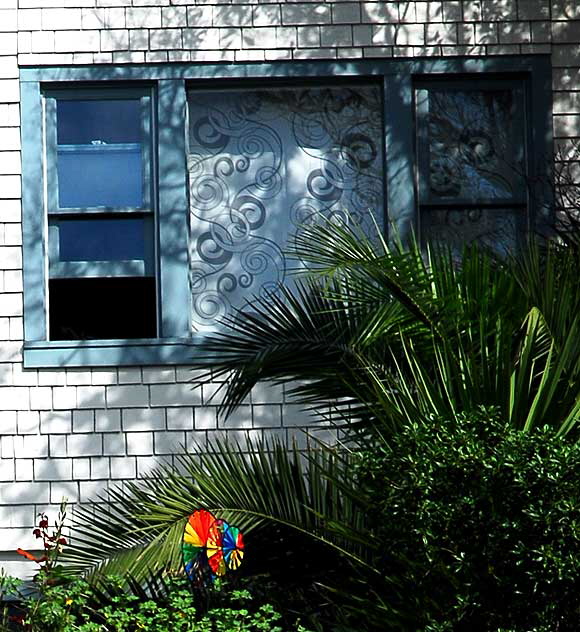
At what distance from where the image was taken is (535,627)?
16.6 ft

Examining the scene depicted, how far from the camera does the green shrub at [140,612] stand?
233 inches

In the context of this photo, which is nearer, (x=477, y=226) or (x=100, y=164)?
(x=100, y=164)

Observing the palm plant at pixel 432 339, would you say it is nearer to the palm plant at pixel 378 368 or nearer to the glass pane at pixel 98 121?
the palm plant at pixel 378 368

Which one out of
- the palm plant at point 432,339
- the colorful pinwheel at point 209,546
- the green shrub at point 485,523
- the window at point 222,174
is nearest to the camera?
the green shrub at point 485,523

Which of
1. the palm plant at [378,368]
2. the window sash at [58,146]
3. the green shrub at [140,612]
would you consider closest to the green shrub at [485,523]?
the palm plant at [378,368]

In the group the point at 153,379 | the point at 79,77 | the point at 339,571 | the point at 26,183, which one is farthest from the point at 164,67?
the point at 339,571

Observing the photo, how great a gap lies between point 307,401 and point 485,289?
112cm

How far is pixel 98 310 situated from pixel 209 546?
2.77 metres

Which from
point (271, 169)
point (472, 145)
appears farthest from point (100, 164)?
point (472, 145)

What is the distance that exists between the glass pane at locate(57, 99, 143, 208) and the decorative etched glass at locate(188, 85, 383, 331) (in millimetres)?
404

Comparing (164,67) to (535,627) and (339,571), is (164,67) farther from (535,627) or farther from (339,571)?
(535,627)

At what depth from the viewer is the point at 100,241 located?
8531 mm

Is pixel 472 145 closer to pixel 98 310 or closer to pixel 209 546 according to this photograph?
pixel 98 310

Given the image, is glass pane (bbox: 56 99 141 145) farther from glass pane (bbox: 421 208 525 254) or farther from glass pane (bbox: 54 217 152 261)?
glass pane (bbox: 421 208 525 254)
